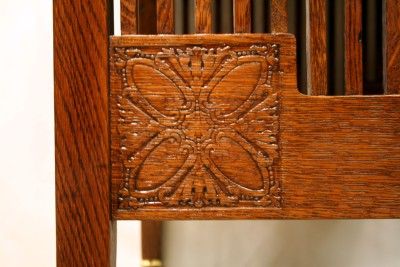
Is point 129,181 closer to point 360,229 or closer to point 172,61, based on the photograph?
point 172,61

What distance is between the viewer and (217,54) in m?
0.54

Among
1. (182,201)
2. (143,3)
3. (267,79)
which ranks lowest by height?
(182,201)

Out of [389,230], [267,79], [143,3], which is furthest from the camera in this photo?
[389,230]

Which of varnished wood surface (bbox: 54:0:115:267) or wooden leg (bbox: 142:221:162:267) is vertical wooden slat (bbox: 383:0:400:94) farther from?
wooden leg (bbox: 142:221:162:267)

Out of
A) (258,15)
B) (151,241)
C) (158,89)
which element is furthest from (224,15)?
(151,241)

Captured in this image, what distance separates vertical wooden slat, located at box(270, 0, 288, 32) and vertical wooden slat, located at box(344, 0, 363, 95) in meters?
0.07

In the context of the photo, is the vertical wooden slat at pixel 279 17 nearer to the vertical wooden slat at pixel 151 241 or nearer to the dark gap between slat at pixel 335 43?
the dark gap between slat at pixel 335 43

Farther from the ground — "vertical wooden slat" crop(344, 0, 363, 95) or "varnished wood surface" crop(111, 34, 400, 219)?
"vertical wooden slat" crop(344, 0, 363, 95)

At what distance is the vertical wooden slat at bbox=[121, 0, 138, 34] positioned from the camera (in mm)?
542

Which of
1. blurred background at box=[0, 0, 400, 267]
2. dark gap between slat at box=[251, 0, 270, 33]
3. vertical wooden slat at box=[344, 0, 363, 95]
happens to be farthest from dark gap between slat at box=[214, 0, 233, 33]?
blurred background at box=[0, 0, 400, 267]

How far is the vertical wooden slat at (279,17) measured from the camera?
0.54m
